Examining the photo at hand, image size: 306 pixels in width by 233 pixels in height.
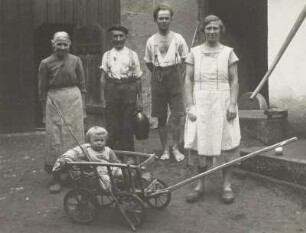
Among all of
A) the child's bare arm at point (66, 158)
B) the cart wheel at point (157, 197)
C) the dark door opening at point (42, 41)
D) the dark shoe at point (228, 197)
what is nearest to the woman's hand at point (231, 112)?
the dark shoe at point (228, 197)

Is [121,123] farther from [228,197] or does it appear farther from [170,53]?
[228,197]

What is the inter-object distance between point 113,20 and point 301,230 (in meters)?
6.46

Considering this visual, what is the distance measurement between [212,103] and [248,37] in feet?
20.7

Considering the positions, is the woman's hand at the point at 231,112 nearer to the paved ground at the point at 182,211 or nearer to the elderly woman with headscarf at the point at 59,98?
the paved ground at the point at 182,211

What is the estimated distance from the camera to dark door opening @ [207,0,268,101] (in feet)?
35.1

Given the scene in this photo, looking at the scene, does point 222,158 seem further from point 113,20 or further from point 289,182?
point 113,20

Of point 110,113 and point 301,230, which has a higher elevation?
point 110,113

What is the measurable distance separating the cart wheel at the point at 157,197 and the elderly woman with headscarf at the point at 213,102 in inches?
11.6

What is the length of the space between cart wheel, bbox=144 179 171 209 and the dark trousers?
140 centimetres

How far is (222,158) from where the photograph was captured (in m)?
5.18

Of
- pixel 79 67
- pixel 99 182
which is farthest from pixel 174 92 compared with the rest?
pixel 99 182

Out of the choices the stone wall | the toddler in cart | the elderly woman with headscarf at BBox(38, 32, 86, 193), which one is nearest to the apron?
the elderly woman with headscarf at BBox(38, 32, 86, 193)

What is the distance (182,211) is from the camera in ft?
15.9

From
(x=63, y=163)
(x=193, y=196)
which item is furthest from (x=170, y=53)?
(x=63, y=163)
